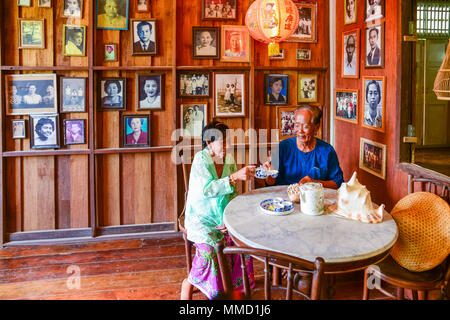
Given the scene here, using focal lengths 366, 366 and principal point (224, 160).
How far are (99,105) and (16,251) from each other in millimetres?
1671

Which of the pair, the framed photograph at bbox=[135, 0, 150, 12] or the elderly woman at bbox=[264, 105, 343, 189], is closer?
the elderly woman at bbox=[264, 105, 343, 189]

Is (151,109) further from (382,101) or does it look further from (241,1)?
(382,101)

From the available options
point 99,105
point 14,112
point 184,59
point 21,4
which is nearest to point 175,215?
point 99,105

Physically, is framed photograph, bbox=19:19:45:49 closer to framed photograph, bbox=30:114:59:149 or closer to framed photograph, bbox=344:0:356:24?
framed photograph, bbox=30:114:59:149

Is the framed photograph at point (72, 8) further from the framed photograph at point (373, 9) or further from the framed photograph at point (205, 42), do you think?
the framed photograph at point (373, 9)

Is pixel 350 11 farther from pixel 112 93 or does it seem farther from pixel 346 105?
pixel 112 93

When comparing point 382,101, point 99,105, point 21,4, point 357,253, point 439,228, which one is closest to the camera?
point 357,253

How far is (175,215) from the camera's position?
4.02 metres

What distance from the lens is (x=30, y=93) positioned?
370 cm

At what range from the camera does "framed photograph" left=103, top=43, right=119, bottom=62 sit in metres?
3.79

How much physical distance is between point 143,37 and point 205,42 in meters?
0.65

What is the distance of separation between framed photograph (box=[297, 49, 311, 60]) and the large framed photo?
2.21 feet

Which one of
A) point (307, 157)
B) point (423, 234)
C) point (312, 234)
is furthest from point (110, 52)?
point (423, 234)

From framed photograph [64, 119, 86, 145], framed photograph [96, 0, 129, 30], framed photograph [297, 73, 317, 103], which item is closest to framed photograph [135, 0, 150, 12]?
framed photograph [96, 0, 129, 30]
